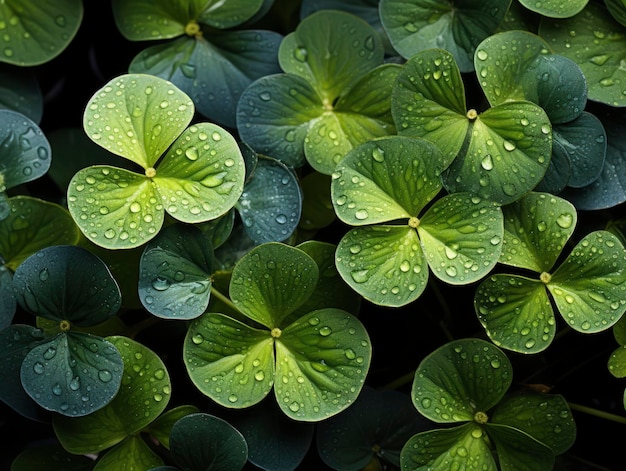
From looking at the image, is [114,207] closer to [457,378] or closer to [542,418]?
[457,378]

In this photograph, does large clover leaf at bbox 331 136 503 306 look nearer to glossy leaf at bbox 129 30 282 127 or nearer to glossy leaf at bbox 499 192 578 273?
glossy leaf at bbox 499 192 578 273

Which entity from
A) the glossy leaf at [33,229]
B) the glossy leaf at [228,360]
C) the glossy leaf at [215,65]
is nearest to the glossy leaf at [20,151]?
the glossy leaf at [33,229]

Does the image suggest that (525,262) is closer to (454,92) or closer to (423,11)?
(454,92)

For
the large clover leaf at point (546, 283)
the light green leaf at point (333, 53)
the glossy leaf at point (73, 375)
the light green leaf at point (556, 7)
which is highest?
the light green leaf at point (556, 7)

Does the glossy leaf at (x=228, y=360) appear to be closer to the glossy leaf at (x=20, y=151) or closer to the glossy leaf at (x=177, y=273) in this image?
the glossy leaf at (x=177, y=273)

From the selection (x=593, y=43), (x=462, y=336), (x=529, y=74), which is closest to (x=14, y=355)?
(x=462, y=336)

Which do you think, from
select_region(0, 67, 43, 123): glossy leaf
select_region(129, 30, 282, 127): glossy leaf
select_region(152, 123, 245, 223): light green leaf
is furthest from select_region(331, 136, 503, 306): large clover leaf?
select_region(0, 67, 43, 123): glossy leaf
